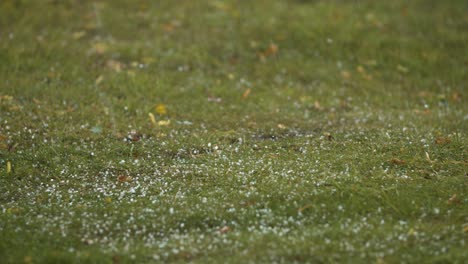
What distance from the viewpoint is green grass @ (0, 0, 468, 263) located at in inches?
248

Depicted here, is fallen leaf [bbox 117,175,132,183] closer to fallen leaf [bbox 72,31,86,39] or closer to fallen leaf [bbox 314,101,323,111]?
fallen leaf [bbox 314,101,323,111]

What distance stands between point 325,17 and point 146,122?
22.8 ft

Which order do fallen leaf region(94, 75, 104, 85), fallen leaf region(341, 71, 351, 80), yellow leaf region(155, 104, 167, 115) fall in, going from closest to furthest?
1. yellow leaf region(155, 104, 167, 115)
2. fallen leaf region(94, 75, 104, 85)
3. fallen leaf region(341, 71, 351, 80)

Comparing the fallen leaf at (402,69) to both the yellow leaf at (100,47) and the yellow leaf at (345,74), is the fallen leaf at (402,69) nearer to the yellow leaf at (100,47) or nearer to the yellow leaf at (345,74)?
the yellow leaf at (345,74)

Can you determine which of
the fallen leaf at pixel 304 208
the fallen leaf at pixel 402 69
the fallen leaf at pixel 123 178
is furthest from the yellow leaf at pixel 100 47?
the fallen leaf at pixel 304 208

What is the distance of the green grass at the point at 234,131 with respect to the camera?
6.31 metres

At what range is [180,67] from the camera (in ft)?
41.4

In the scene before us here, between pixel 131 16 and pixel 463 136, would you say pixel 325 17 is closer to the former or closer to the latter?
pixel 131 16

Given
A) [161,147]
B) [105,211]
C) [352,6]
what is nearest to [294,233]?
[105,211]

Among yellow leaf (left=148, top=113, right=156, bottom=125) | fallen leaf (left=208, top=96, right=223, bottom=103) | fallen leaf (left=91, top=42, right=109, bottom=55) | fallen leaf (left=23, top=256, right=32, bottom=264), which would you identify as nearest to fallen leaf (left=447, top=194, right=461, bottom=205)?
fallen leaf (left=23, top=256, right=32, bottom=264)

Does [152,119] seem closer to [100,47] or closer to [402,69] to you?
[100,47]

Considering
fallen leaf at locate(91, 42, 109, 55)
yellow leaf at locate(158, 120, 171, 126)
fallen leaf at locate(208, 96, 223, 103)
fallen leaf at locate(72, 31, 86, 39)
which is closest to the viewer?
yellow leaf at locate(158, 120, 171, 126)

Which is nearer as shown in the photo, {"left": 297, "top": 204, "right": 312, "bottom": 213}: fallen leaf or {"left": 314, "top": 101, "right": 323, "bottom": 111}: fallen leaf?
{"left": 297, "top": 204, "right": 312, "bottom": 213}: fallen leaf

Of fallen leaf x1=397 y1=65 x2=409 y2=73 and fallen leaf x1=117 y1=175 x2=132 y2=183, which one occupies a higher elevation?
fallen leaf x1=397 y1=65 x2=409 y2=73
